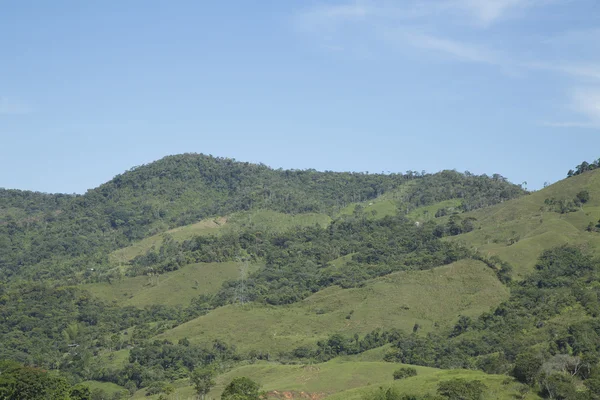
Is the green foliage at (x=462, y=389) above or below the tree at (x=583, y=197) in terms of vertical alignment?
below

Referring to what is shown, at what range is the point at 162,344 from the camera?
465 ft

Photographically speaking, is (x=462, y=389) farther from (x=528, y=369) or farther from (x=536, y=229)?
(x=536, y=229)

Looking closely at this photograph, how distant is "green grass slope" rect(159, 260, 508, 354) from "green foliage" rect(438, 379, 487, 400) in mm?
54311

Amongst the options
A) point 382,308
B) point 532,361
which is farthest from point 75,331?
point 532,361

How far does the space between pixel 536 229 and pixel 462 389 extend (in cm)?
10219

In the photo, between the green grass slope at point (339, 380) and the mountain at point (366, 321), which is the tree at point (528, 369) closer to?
the mountain at point (366, 321)

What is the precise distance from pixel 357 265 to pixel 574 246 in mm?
52087

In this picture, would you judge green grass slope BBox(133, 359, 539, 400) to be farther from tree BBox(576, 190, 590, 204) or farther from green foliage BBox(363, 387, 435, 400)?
tree BBox(576, 190, 590, 204)

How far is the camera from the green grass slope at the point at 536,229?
16275 centimetres

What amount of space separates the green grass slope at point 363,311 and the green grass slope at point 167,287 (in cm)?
2608

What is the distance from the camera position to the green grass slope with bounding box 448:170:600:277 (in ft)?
534

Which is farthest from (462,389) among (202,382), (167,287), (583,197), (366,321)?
(583,197)

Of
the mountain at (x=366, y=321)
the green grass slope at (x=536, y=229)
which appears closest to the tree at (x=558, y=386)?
the mountain at (x=366, y=321)

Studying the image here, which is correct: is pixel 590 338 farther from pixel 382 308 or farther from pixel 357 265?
pixel 357 265
